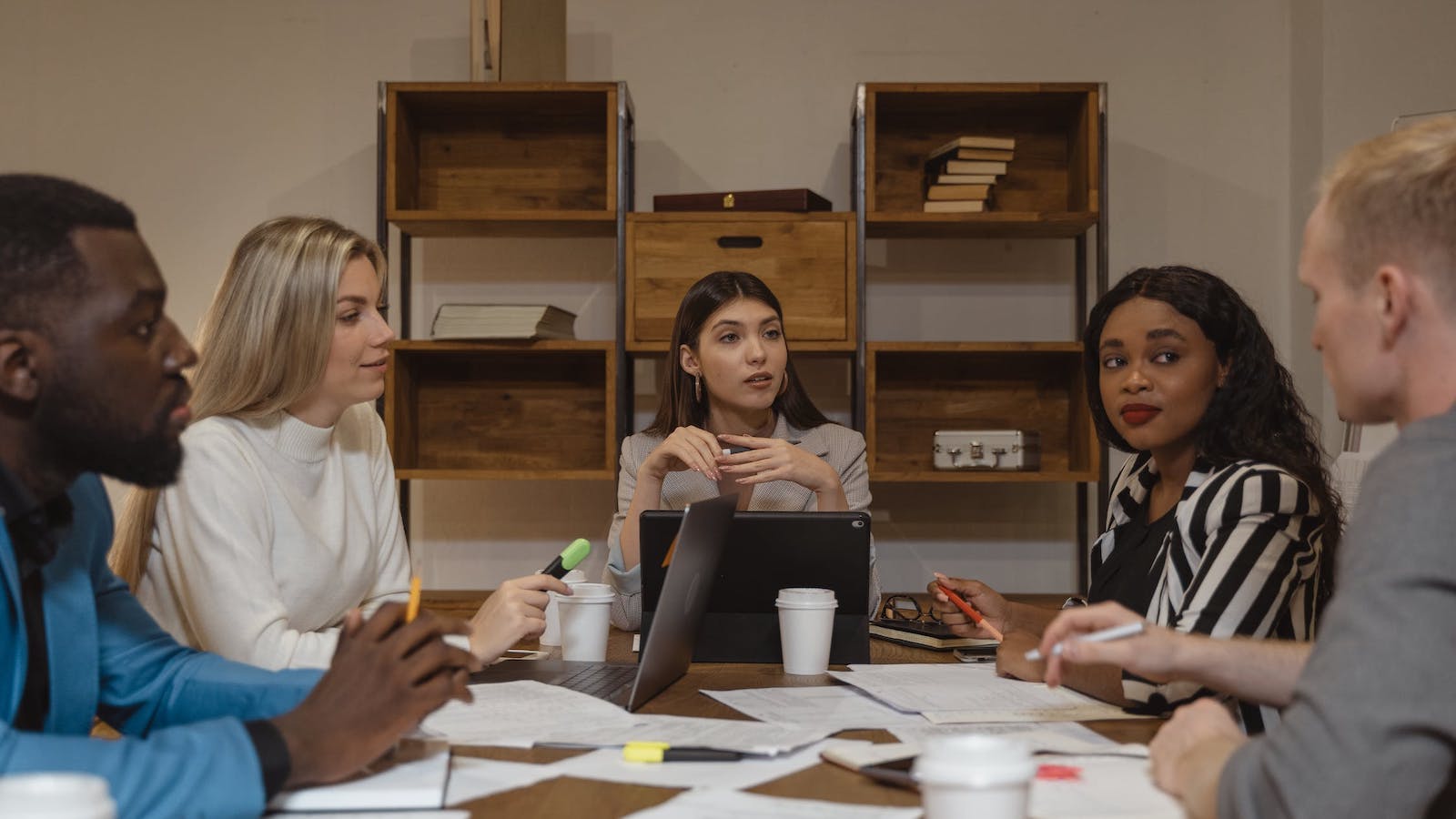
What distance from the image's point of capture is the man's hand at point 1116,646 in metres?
1.03

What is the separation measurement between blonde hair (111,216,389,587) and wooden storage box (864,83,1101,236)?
1755 mm

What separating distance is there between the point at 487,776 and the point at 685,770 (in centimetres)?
17

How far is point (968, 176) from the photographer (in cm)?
328

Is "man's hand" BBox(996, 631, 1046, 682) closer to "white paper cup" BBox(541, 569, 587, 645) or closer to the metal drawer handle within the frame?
"white paper cup" BBox(541, 569, 587, 645)

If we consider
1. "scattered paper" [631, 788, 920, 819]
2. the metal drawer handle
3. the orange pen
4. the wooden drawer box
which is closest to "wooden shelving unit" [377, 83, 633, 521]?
the wooden drawer box

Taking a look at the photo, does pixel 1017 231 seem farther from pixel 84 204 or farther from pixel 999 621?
pixel 84 204

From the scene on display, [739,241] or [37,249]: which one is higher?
[739,241]

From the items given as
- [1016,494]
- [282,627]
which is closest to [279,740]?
[282,627]

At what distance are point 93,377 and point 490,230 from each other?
250 cm

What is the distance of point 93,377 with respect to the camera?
0.99 metres

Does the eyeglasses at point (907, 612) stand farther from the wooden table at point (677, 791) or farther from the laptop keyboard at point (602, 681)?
the laptop keyboard at point (602, 681)

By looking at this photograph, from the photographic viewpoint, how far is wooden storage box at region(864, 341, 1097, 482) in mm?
3436

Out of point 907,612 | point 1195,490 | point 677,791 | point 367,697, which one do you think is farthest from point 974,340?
point 367,697

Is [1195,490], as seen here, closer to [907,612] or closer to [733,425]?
[907,612]
